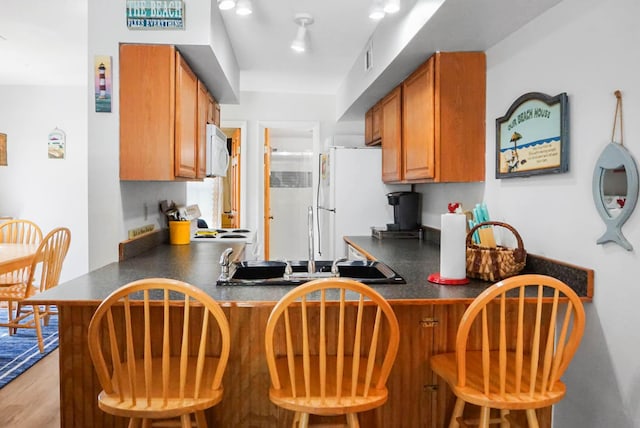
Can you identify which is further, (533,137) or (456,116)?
(456,116)

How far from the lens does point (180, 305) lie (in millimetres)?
1596

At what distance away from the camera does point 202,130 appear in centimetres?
324

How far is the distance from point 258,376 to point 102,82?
1.69 meters

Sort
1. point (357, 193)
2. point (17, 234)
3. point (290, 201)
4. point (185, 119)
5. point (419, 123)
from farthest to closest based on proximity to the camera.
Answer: point (290, 201) → point (17, 234) → point (357, 193) → point (419, 123) → point (185, 119)

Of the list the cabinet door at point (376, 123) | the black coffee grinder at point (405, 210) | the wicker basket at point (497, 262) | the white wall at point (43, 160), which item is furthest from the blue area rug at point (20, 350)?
the cabinet door at point (376, 123)

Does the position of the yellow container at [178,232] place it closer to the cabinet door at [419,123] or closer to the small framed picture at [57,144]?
the cabinet door at [419,123]

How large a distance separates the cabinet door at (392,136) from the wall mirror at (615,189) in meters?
1.67

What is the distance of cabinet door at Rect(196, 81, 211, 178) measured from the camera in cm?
311

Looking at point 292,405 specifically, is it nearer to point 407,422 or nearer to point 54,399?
point 407,422

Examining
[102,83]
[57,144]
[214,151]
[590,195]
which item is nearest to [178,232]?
[214,151]

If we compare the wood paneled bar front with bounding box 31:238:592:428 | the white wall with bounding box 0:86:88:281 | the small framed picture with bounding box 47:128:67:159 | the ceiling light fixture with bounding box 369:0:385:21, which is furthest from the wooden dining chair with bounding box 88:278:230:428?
the small framed picture with bounding box 47:128:67:159

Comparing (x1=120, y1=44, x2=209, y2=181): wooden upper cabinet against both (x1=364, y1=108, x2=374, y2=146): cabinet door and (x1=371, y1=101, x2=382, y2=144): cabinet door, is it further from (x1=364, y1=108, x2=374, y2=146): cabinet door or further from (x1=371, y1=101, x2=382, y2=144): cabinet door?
(x1=364, y1=108, x2=374, y2=146): cabinet door

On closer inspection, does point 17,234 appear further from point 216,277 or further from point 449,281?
point 449,281

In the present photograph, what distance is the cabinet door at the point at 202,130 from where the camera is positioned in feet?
10.2
